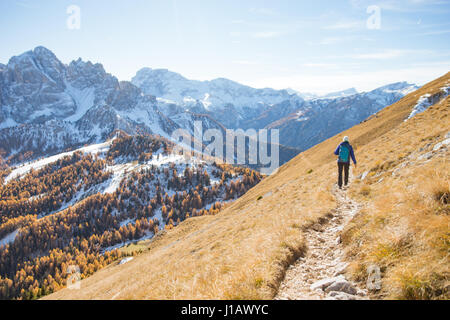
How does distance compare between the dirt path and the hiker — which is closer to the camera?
the dirt path

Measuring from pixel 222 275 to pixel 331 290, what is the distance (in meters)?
3.85

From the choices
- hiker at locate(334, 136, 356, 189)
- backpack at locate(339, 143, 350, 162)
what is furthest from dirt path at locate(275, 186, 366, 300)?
backpack at locate(339, 143, 350, 162)

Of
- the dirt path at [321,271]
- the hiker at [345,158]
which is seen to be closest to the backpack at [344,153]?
the hiker at [345,158]

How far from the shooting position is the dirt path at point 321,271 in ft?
22.6

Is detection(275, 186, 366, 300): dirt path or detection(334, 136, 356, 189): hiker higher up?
detection(334, 136, 356, 189): hiker

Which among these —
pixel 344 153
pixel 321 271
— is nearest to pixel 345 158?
pixel 344 153

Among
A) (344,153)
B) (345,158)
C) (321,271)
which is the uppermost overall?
(344,153)

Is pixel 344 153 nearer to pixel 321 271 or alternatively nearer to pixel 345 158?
pixel 345 158

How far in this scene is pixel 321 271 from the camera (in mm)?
8758

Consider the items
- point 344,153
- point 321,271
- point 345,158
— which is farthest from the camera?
point 344,153

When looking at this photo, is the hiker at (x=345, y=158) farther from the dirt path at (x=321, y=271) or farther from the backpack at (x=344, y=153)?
the dirt path at (x=321, y=271)

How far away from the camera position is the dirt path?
22.6ft

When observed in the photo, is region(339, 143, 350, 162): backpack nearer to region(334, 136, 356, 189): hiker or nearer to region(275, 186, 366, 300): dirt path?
region(334, 136, 356, 189): hiker
